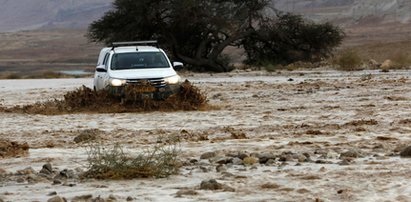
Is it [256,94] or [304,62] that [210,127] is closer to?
[256,94]

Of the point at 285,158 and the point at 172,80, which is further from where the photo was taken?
the point at 172,80

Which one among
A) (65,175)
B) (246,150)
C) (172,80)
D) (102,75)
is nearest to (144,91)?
(172,80)

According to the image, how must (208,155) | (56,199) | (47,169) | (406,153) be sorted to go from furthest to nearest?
(208,155), (406,153), (47,169), (56,199)

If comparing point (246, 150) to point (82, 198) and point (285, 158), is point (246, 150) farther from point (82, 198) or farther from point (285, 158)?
point (82, 198)

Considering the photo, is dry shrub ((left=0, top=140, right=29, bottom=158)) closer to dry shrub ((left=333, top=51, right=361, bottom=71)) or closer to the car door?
the car door

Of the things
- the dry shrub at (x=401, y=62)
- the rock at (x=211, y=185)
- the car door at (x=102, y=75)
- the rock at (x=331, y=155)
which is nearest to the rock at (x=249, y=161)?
the rock at (x=331, y=155)

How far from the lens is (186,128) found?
1494 centimetres

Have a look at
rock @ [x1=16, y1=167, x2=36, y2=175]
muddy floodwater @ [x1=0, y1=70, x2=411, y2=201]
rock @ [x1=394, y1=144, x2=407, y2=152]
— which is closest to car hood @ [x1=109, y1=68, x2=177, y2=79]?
muddy floodwater @ [x1=0, y1=70, x2=411, y2=201]

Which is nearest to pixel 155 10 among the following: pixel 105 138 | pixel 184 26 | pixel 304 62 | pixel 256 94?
pixel 184 26

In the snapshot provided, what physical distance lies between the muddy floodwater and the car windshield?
5.66ft

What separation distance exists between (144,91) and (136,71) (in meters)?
0.88

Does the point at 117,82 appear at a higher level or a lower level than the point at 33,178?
higher

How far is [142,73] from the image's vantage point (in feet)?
64.1

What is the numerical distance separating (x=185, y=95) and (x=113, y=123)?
3.51 meters
